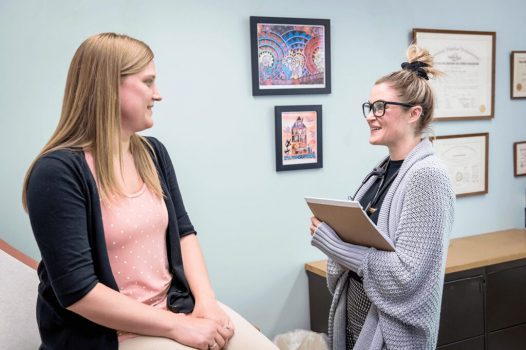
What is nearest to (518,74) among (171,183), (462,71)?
(462,71)

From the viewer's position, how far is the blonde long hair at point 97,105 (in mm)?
1234

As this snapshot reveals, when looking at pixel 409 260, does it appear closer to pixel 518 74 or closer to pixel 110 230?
pixel 110 230

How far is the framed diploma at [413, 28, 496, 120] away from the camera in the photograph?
2875 millimetres

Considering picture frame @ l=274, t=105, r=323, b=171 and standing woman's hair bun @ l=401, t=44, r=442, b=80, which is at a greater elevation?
standing woman's hair bun @ l=401, t=44, r=442, b=80

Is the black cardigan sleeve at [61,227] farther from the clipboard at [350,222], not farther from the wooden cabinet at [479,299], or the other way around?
the wooden cabinet at [479,299]

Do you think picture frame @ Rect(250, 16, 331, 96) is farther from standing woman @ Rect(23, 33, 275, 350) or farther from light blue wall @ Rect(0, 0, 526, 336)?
standing woman @ Rect(23, 33, 275, 350)

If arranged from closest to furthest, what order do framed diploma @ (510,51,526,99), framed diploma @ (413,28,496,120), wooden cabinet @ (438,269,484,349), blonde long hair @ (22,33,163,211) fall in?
blonde long hair @ (22,33,163,211)
wooden cabinet @ (438,269,484,349)
framed diploma @ (413,28,496,120)
framed diploma @ (510,51,526,99)

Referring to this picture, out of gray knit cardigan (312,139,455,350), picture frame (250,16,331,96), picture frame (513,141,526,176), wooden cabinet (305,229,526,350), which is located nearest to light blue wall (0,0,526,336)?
picture frame (250,16,331,96)

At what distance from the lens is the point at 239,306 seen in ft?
8.23

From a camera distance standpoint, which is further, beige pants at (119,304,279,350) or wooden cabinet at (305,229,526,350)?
wooden cabinet at (305,229,526,350)

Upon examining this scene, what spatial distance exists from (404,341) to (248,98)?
1.35 m

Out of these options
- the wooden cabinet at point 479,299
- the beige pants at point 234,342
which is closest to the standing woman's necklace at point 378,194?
the beige pants at point 234,342

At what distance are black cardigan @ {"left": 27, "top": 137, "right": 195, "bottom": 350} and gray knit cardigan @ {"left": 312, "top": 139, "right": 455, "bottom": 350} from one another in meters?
0.81

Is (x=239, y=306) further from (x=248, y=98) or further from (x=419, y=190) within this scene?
(x=419, y=190)
